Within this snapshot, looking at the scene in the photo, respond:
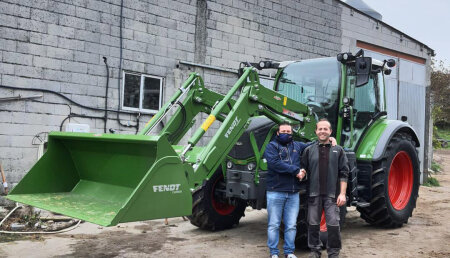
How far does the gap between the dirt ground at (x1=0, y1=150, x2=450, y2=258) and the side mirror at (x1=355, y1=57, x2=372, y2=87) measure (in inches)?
82.2

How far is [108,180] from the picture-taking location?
5.22 metres

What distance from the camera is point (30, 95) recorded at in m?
8.03

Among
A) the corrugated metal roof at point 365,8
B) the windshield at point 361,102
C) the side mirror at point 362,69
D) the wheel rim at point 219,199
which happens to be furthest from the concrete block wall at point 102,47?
the corrugated metal roof at point 365,8

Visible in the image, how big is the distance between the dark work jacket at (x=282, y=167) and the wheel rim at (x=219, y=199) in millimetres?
1470

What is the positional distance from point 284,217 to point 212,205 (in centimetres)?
170

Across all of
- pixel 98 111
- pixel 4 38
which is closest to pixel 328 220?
pixel 98 111

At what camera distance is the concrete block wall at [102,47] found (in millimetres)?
7887

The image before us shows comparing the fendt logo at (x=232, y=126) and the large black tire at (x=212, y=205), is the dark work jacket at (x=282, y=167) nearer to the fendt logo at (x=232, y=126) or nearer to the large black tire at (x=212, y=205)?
the fendt logo at (x=232, y=126)

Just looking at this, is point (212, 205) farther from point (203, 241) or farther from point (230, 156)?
point (230, 156)

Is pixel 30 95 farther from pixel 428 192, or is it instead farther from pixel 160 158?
pixel 428 192

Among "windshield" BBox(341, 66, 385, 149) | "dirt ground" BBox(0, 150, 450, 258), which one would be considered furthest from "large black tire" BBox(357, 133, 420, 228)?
"windshield" BBox(341, 66, 385, 149)

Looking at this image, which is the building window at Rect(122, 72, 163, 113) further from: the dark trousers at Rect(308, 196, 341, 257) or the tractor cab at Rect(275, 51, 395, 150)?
the dark trousers at Rect(308, 196, 341, 257)

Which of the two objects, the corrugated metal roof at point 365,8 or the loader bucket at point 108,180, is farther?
the corrugated metal roof at point 365,8

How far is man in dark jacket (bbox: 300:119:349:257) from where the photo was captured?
16.3 feet
